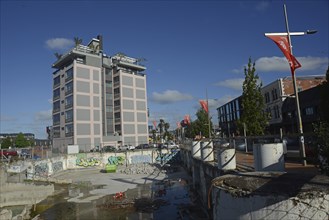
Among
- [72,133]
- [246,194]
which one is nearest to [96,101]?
[72,133]

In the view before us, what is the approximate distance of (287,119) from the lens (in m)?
49.8

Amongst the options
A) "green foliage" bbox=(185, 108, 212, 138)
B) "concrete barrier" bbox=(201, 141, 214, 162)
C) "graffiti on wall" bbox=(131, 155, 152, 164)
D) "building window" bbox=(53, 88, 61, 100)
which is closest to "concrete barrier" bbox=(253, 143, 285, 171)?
"concrete barrier" bbox=(201, 141, 214, 162)

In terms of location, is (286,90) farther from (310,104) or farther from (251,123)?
(251,123)

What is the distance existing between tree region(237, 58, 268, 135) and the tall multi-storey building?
48858 millimetres

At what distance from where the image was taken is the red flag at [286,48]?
13633 mm

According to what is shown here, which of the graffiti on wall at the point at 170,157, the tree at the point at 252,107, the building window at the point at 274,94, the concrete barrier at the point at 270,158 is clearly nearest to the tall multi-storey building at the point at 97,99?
the graffiti on wall at the point at 170,157

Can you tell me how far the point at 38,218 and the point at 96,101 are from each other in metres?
54.9

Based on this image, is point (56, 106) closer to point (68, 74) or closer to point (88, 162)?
point (68, 74)

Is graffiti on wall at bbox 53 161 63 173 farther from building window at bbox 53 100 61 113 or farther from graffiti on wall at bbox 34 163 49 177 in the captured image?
building window at bbox 53 100 61 113

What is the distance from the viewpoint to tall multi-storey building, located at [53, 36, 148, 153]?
6994 centimetres

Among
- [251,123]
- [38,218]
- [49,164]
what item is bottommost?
[38,218]

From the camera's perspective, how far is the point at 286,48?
13906 mm

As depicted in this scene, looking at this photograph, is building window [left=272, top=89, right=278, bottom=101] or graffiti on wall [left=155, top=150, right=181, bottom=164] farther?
building window [left=272, top=89, right=278, bottom=101]

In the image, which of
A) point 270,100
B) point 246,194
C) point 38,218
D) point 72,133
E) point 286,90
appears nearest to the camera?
point 246,194
